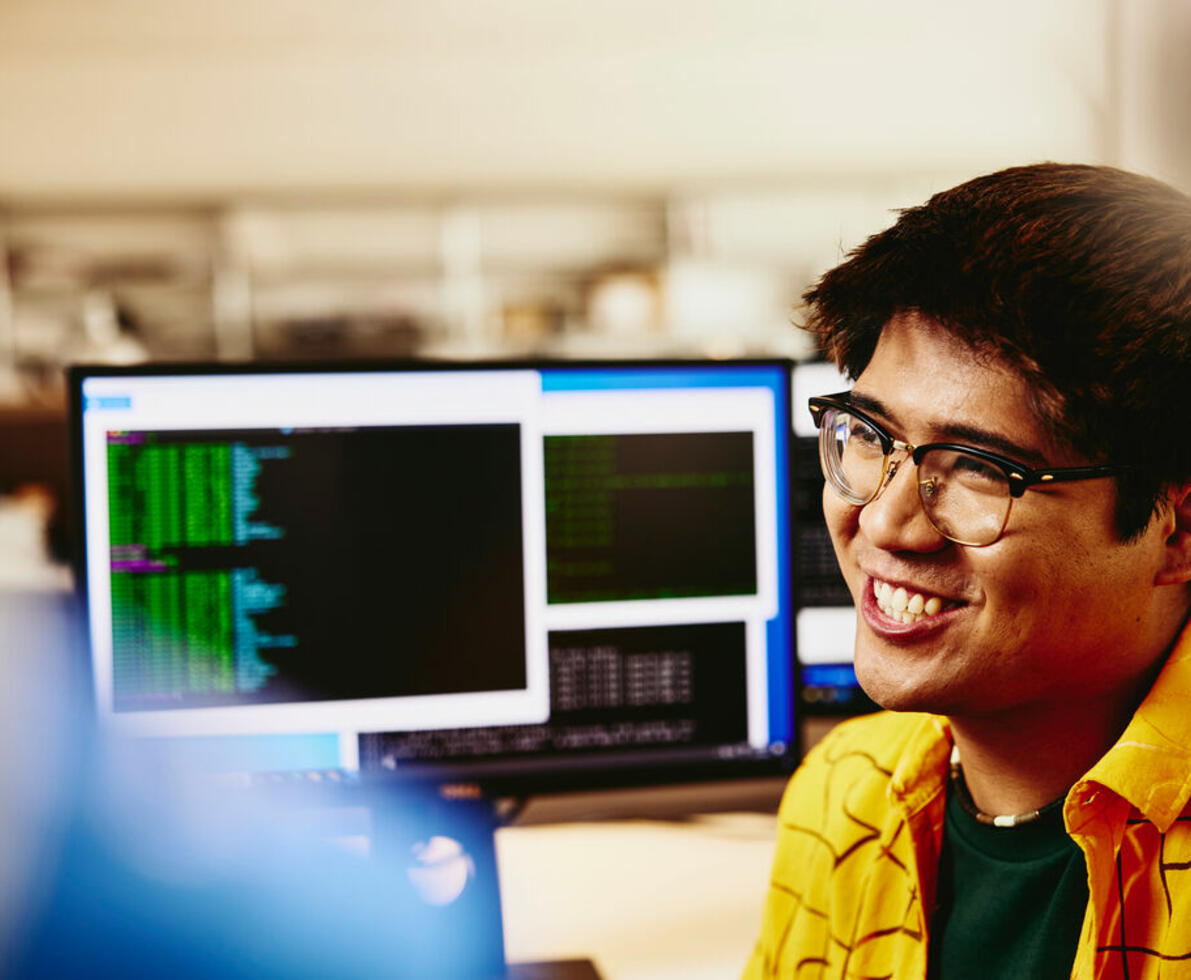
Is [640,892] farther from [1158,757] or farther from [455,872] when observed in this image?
[1158,757]

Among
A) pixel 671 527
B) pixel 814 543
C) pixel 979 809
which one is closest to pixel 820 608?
pixel 814 543

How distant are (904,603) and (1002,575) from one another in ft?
0.26

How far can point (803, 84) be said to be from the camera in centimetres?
514

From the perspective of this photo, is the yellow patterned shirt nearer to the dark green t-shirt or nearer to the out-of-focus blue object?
the dark green t-shirt

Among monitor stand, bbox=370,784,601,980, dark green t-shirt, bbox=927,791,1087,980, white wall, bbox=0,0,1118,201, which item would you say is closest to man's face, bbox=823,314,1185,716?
dark green t-shirt, bbox=927,791,1087,980

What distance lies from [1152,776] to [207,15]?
5175 millimetres

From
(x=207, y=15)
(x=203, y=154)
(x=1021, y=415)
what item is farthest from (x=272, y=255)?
(x=1021, y=415)

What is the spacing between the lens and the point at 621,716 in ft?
3.44

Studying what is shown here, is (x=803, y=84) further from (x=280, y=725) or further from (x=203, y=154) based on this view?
(x=280, y=725)

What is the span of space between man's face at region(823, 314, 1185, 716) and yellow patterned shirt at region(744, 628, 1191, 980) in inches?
1.8

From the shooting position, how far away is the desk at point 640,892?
1.00m

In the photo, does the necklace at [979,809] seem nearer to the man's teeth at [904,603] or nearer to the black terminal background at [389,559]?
the man's teeth at [904,603]

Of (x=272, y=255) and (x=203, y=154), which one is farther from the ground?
(x=203, y=154)

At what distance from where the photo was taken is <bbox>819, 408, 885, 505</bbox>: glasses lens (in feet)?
2.68
